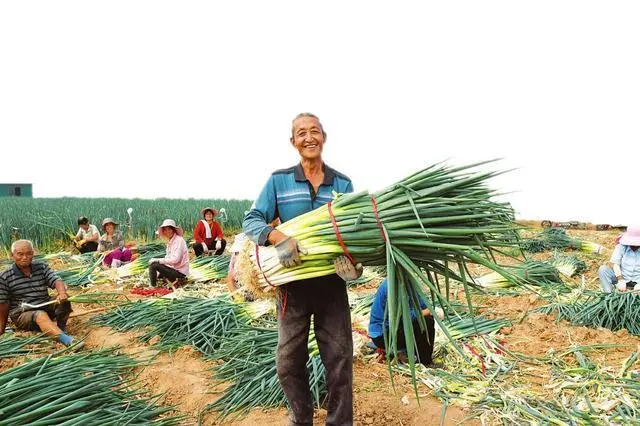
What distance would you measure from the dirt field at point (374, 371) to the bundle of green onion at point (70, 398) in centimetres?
28

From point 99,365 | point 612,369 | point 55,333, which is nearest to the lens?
point 99,365

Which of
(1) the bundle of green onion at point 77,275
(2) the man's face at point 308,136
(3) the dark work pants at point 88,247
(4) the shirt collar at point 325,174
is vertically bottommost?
(1) the bundle of green onion at point 77,275

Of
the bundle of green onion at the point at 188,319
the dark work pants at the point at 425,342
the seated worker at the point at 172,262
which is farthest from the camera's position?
the seated worker at the point at 172,262

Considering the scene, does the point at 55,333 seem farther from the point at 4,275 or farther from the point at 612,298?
the point at 612,298

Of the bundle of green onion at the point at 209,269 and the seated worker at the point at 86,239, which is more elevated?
the seated worker at the point at 86,239

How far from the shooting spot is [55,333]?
4.55 meters

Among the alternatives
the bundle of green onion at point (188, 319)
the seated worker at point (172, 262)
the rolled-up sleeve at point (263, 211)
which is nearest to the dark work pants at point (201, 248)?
the seated worker at point (172, 262)

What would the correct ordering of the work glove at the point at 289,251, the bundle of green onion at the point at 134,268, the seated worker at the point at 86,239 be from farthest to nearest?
1. the seated worker at the point at 86,239
2. the bundle of green onion at the point at 134,268
3. the work glove at the point at 289,251

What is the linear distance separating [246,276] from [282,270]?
0.82 feet

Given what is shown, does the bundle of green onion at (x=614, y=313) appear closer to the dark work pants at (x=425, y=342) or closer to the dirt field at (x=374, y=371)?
the dirt field at (x=374, y=371)

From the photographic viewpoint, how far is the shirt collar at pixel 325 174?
2.43 meters

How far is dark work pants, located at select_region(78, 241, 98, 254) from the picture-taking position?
10156 mm

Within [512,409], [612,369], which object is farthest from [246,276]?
[612,369]

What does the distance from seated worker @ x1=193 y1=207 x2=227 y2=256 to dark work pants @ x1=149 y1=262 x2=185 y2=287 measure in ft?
6.69
